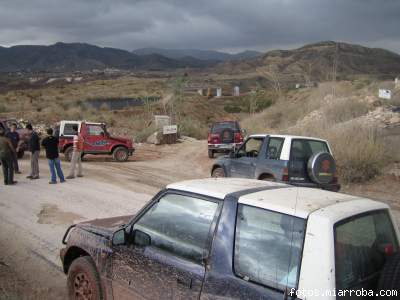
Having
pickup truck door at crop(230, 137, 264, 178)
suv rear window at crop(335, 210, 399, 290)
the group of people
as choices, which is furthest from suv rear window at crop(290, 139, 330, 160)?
the group of people

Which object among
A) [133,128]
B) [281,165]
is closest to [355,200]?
[281,165]

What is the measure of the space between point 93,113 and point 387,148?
3118cm

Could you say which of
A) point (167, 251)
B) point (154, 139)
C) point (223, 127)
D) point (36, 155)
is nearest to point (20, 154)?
point (36, 155)

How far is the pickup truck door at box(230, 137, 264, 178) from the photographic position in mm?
11148

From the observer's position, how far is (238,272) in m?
3.42

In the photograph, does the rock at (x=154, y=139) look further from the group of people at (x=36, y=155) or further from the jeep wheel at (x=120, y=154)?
the group of people at (x=36, y=155)

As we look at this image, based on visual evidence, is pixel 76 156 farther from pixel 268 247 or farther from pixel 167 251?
pixel 268 247

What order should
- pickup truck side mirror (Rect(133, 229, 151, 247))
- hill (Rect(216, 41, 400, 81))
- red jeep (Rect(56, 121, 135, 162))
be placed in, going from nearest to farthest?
pickup truck side mirror (Rect(133, 229, 151, 247))
red jeep (Rect(56, 121, 135, 162))
hill (Rect(216, 41, 400, 81))

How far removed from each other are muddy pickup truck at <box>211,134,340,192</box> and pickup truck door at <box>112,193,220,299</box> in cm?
626

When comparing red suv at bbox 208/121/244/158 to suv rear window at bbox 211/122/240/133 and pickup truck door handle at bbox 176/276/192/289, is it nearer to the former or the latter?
suv rear window at bbox 211/122/240/133

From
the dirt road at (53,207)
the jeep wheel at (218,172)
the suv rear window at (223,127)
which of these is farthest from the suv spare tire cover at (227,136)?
the jeep wheel at (218,172)

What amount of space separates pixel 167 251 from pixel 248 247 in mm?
863

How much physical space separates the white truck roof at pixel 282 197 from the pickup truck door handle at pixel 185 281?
69cm

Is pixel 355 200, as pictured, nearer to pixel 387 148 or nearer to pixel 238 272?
pixel 238 272
